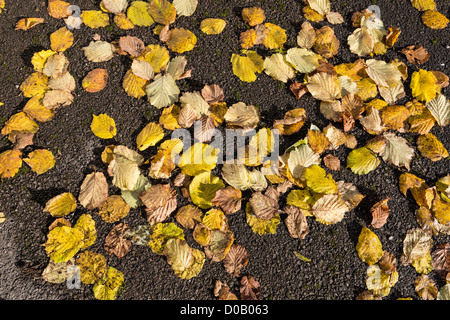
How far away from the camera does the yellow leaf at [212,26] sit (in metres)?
2.16

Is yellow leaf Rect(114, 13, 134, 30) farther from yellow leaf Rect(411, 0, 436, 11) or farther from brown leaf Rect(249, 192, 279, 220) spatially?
yellow leaf Rect(411, 0, 436, 11)

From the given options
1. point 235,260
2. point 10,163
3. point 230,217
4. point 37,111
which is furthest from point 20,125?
point 235,260

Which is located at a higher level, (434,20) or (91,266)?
(434,20)

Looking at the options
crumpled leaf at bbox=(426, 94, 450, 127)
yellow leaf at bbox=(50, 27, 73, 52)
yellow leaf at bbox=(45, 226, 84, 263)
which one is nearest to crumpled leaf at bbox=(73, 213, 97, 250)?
yellow leaf at bbox=(45, 226, 84, 263)

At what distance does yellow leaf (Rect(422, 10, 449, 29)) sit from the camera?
228cm

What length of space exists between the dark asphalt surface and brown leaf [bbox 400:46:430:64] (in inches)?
1.6

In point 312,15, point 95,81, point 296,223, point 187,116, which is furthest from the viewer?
point 312,15

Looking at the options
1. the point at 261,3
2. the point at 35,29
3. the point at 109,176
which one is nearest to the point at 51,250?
the point at 109,176

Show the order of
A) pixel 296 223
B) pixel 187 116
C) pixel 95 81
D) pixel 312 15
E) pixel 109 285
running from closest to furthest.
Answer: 1. pixel 109 285
2. pixel 296 223
3. pixel 187 116
4. pixel 95 81
5. pixel 312 15

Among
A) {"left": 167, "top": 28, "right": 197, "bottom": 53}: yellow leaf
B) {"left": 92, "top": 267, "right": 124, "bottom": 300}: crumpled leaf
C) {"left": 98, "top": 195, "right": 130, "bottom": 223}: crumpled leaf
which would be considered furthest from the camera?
{"left": 167, "top": 28, "right": 197, "bottom": 53}: yellow leaf

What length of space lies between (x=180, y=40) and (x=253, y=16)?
52 cm

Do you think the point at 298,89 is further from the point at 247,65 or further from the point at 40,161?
the point at 40,161

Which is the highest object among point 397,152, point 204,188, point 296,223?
point 397,152

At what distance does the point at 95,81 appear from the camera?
201 centimetres
